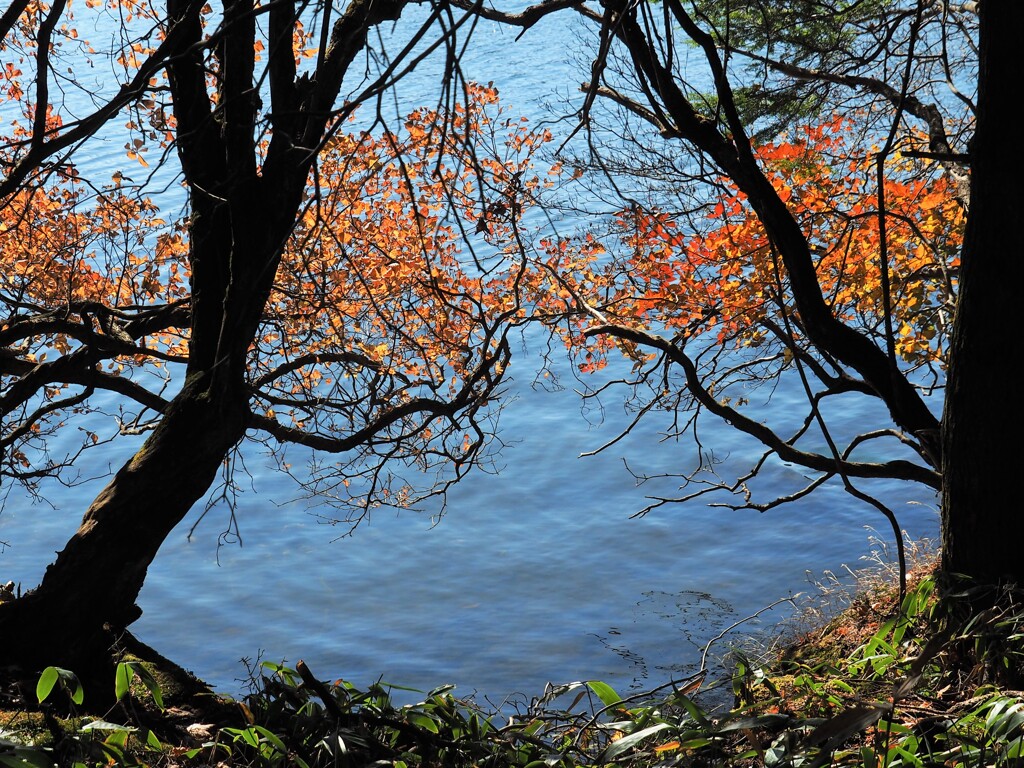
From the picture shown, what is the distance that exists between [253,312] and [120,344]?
1.27 metres

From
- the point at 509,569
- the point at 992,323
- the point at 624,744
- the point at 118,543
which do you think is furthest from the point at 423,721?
the point at 509,569

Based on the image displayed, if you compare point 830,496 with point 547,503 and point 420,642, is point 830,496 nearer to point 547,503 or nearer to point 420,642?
point 547,503

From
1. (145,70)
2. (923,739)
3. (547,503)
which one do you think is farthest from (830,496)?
(145,70)

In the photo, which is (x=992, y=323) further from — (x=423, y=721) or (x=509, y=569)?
(x=509, y=569)

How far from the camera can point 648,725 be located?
9.22 feet

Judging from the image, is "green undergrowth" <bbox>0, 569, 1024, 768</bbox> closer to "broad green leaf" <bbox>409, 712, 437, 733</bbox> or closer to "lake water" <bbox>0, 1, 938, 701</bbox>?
"broad green leaf" <bbox>409, 712, 437, 733</bbox>

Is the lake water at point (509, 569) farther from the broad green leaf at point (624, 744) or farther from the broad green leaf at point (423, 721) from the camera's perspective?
the broad green leaf at point (624, 744)

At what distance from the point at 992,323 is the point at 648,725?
79.0 inches

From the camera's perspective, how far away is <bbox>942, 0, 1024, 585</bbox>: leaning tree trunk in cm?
362

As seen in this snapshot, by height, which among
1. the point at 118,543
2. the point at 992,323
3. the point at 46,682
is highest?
the point at 992,323

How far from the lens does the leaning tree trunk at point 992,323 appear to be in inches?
142

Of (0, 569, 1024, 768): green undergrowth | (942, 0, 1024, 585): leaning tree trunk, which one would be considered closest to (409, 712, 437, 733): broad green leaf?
(0, 569, 1024, 768): green undergrowth

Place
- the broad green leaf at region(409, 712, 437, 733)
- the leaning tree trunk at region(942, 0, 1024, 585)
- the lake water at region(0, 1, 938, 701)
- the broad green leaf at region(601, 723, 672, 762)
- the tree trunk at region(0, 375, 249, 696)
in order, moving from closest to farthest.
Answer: the broad green leaf at region(601, 723, 672, 762)
the broad green leaf at region(409, 712, 437, 733)
the leaning tree trunk at region(942, 0, 1024, 585)
the tree trunk at region(0, 375, 249, 696)
the lake water at region(0, 1, 938, 701)

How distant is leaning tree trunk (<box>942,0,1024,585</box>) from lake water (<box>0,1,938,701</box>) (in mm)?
6864
